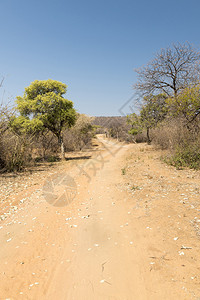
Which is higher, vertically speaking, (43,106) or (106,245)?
(43,106)

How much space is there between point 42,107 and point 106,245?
39.6 ft

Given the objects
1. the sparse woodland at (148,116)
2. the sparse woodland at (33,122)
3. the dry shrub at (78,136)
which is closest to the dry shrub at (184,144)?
the sparse woodland at (148,116)

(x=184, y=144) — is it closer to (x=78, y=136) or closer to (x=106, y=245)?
(x=106, y=245)

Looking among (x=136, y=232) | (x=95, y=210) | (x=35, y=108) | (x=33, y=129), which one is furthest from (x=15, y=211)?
(x=35, y=108)

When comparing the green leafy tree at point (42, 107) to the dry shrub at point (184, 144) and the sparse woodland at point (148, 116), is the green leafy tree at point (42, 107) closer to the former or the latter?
the sparse woodland at point (148, 116)

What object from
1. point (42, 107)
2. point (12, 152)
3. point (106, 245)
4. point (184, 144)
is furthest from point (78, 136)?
point (106, 245)

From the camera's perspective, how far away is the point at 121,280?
8.55ft

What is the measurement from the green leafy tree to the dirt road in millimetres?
8237

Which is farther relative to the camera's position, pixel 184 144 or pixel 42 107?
pixel 42 107

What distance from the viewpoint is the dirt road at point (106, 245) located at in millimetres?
2498

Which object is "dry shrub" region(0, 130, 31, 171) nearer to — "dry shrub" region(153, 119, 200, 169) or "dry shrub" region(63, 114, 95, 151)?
"dry shrub" region(153, 119, 200, 169)

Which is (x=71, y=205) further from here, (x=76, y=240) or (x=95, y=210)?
(x=76, y=240)

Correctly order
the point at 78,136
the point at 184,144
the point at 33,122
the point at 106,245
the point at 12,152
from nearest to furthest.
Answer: the point at 106,245 → the point at 184,144 → the point at 12,152 → the point at 33,122 → the point at 78,136

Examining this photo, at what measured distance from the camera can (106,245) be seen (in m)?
3.51
